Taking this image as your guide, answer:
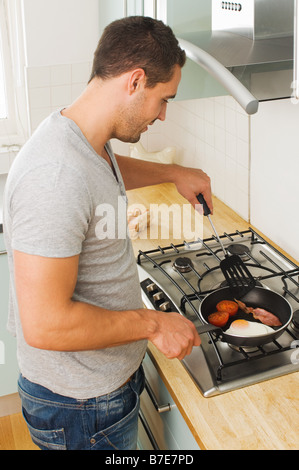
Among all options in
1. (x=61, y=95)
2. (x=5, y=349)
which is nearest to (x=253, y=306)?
(x=5, y=349)

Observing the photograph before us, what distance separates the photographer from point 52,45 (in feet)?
7.92

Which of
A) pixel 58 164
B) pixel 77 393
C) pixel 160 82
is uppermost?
pixel 160 82

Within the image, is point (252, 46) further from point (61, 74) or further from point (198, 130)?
point (61, 74)

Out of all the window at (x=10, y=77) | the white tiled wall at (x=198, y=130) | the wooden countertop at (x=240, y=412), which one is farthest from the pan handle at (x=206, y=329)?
the window at (x=10, y=77)

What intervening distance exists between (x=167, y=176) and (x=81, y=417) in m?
0.70

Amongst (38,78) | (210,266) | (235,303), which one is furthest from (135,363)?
(38,78)

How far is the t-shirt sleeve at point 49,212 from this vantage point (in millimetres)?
933

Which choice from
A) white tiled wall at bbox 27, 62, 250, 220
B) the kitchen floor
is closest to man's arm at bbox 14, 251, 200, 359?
white tiled wall at bbox 27, 62, 250, 220

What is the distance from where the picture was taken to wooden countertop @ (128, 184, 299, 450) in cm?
108

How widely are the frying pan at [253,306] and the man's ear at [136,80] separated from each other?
0.55 m

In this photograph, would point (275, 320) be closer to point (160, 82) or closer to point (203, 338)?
point (203, 338)

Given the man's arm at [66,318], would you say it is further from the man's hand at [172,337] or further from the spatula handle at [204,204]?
the spatula handle at [204,204]

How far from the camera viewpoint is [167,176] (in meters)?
1.58
